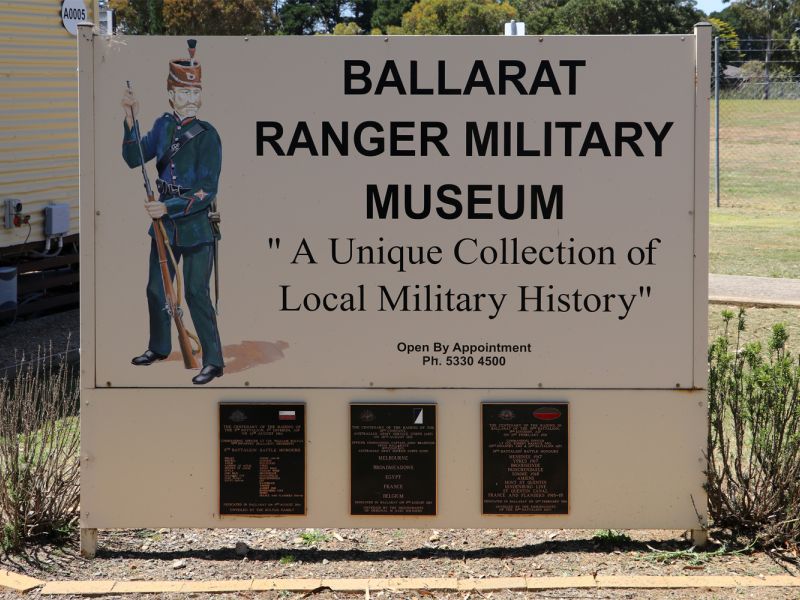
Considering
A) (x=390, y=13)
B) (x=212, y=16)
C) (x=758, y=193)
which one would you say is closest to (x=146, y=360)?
(x=758, y=193)

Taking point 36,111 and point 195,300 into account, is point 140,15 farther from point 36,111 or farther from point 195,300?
point 195,300

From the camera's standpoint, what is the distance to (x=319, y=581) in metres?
4.37

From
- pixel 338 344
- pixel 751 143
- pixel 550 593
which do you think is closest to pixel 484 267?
pixel 338 344

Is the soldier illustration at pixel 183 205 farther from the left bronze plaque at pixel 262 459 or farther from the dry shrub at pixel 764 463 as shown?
the dry shrub at pixel 764 463

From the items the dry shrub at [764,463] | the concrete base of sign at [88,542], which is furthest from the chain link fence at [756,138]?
the concrete base of sign at [88,542]

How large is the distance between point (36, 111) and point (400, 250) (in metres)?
8.45

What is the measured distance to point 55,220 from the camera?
39.4ft

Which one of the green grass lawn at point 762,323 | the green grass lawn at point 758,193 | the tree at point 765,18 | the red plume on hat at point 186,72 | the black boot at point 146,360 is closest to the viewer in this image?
the red plume on hat at point 186,72

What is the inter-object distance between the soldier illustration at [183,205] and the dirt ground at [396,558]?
748 millimetres

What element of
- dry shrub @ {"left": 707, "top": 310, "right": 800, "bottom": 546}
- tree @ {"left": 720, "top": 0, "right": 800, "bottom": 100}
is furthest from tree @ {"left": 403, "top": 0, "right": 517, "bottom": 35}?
dry shrub @ {"left": 707, "top": 310, "right": 800, "bottom": 546}

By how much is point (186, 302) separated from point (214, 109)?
2.42 feet

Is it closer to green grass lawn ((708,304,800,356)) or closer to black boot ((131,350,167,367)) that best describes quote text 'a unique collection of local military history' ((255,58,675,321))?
black boot ((131,350,167,367))

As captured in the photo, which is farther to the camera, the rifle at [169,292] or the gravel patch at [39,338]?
the gravel patch at [39,338]

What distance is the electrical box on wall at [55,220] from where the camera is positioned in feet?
39.3
